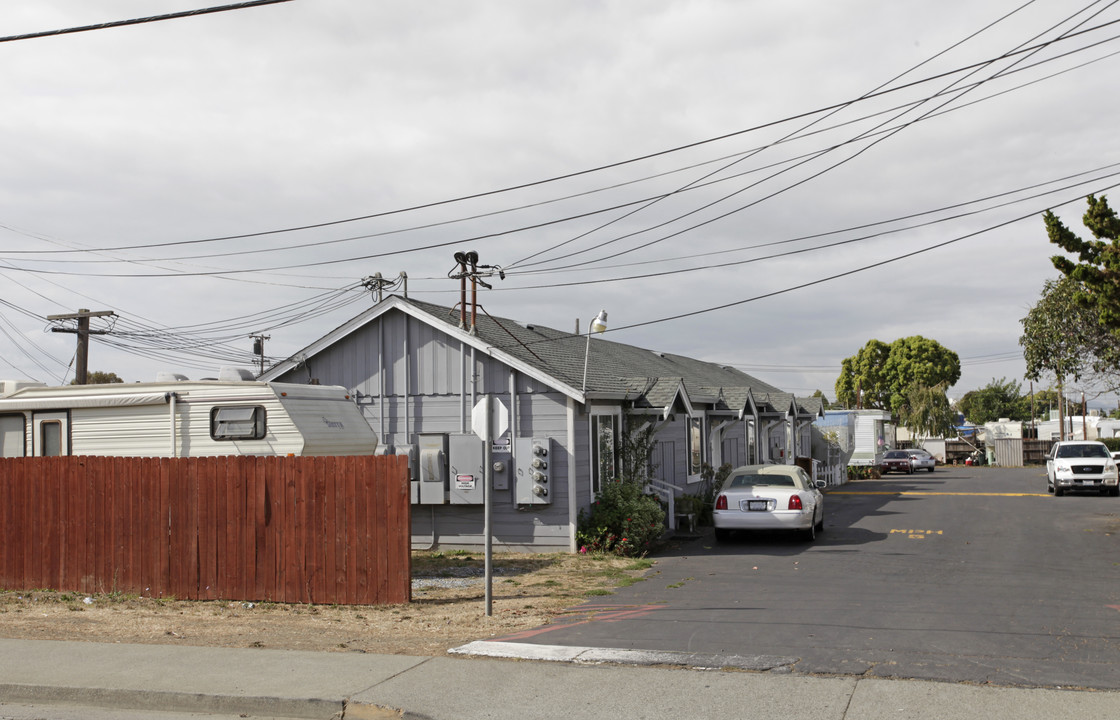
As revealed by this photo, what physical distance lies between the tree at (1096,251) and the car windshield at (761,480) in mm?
5939

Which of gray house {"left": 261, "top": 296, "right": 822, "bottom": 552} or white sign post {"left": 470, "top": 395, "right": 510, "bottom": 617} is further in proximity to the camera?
gray house {"left": 261, "top": 296, "right": 822, "bottom": 552}

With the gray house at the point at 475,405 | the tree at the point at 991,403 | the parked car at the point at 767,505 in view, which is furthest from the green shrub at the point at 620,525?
the tree at the point at 991,403

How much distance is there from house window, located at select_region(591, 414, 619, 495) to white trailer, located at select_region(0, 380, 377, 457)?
461cm

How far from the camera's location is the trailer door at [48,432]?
1473cm

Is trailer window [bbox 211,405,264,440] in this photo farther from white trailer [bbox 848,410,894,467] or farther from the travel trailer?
white trailer [bbox 848,410,894,467]

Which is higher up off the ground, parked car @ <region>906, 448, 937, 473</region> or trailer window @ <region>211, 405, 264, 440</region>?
trailer window @ <region>211, 405, 264, 440</region>

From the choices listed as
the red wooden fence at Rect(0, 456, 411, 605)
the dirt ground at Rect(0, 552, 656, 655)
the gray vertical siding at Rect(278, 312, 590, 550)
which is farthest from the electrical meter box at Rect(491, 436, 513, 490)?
the red wooden fence at Rect(0, 456, 411, 605)

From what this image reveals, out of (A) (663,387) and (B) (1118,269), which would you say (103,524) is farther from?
(B) (1118,269)

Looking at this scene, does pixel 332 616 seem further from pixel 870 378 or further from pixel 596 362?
pixel 870 378

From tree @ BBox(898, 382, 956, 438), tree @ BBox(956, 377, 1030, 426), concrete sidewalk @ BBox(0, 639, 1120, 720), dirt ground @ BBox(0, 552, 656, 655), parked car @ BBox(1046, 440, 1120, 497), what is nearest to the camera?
concrete sidewalk @ BBox(0, 639, 1120, 720)

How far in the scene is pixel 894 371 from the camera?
74.1 meters

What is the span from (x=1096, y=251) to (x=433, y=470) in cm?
1197

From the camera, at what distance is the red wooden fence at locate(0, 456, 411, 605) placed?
11.5 m

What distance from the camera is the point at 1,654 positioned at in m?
8.89
